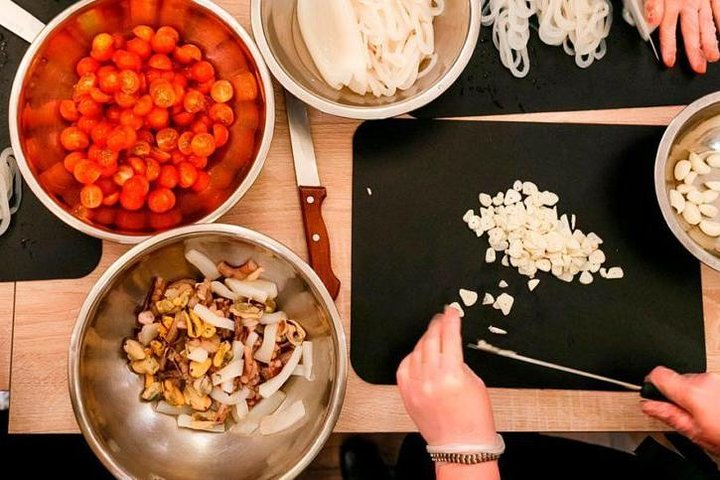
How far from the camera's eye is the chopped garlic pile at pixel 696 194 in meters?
1.17

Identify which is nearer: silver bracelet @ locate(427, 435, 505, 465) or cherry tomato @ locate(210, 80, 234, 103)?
silver bracelet @ locate(427, 435, 505, 465)

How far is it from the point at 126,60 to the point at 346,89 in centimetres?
35

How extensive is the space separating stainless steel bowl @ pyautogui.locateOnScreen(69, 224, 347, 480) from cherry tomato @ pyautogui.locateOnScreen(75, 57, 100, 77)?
1.00 feet

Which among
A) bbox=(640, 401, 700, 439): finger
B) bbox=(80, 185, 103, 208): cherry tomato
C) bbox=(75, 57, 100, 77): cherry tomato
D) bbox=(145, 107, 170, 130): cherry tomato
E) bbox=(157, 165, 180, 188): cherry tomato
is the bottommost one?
bbox=(640, 401, 700, 439): finger

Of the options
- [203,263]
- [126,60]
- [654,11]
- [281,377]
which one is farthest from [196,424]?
[654,11]

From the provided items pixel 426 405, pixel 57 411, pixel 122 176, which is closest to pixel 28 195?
pixel 122 176

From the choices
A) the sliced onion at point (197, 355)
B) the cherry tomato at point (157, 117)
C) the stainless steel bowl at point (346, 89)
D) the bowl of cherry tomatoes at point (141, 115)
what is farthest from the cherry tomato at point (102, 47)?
the sliced onion at point (197, 355)

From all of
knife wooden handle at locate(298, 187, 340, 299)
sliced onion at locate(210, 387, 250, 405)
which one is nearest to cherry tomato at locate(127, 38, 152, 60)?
knife wooden handle at locate(298, 187, 340, 299)

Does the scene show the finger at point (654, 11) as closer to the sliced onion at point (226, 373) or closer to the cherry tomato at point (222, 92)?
the cherry tomato at point (222, 92)

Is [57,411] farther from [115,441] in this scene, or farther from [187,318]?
[187,318]

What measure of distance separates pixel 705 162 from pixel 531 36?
0.37 m

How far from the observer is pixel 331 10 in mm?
1133

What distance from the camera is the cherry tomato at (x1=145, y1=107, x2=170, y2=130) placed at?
1.09 meters

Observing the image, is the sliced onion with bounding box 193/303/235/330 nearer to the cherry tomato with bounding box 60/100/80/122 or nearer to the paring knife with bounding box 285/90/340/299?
the paring knife with bounding box 285/90/340/299
